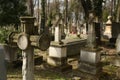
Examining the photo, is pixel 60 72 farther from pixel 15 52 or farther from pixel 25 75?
pixel 25 75

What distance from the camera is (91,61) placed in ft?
27.9

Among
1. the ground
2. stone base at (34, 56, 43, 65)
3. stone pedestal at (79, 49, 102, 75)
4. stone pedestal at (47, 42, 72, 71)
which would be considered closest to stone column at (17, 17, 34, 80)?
the ground

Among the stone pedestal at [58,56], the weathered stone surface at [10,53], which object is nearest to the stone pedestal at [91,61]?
the stone pedestal at [58,56]

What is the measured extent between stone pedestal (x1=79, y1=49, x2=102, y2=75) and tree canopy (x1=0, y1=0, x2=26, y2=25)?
337 cm

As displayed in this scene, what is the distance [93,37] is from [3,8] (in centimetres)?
404

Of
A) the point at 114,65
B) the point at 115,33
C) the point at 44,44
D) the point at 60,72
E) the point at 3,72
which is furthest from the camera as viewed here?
the point at 115,33

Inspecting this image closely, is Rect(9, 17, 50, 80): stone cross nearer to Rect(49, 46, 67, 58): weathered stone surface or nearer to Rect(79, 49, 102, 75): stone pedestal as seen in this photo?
Rect(79, 49, 102, 75): stone pedestal

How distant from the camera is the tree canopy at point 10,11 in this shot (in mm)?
9198

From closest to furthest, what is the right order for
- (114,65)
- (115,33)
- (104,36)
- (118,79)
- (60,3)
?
(118,79) < (114,65) < (115,33) < (104,36) < (60,3)

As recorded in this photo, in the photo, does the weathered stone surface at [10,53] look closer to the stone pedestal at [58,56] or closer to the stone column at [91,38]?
the stone pedestal at [58,56]

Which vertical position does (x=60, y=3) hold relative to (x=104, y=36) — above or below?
above

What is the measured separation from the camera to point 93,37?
8.50 metres

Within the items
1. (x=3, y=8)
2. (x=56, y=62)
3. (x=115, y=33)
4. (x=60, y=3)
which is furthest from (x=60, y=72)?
(x=60, y=3)

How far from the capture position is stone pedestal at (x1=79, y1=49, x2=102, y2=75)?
8391 millimetres
